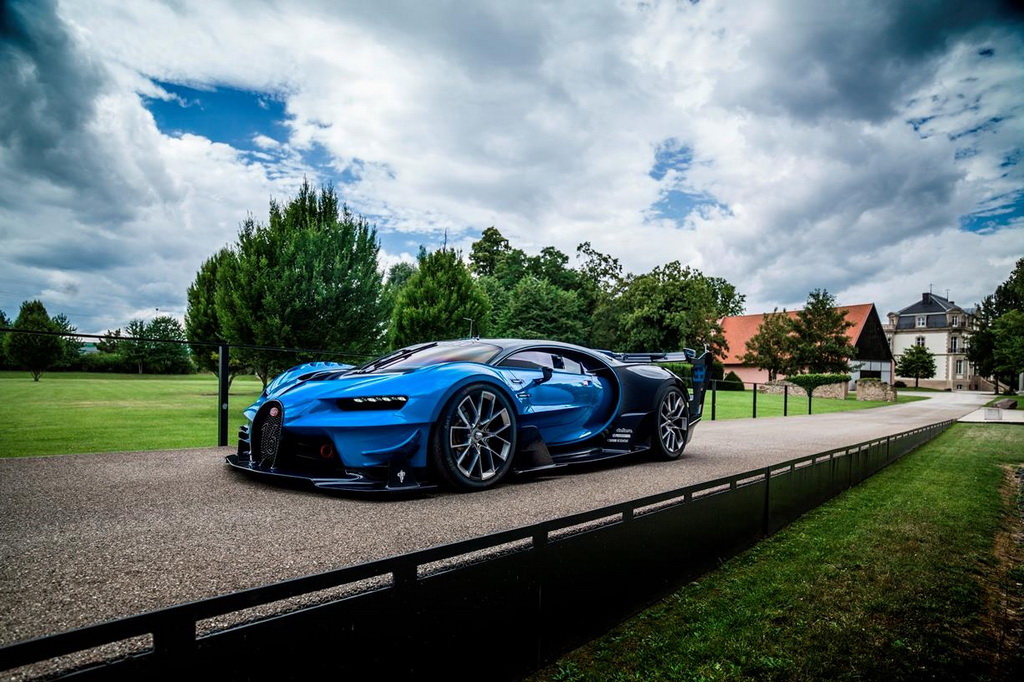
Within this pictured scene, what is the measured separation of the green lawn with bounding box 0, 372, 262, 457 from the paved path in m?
3.50

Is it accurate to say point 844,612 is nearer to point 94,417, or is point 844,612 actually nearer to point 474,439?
point 474,439

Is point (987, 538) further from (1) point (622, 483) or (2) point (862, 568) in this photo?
(1) point (622, 483)

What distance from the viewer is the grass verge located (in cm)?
226

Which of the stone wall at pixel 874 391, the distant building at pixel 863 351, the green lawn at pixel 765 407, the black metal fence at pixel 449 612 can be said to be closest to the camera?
the black metal fence at pixel 449 612

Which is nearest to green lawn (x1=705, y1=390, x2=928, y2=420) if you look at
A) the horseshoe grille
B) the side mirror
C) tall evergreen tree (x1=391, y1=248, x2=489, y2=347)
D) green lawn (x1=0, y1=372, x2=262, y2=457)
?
tall evergreen tree (x1=391, y1=248, x2=489, y2=347)

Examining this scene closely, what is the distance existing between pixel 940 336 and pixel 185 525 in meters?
104

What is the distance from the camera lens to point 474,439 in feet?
13.1

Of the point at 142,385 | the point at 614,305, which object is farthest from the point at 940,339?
the point at 142,385

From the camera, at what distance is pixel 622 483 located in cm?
444

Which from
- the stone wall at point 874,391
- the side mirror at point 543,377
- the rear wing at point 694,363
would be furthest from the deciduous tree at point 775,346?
the side mirror at point 543,377

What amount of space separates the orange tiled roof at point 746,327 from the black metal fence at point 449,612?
163 ft

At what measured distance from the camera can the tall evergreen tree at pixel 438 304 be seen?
2397 cm

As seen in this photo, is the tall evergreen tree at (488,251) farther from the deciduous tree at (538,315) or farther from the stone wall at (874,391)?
the stone wall at (874,391)

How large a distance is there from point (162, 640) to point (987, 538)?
216 inches
